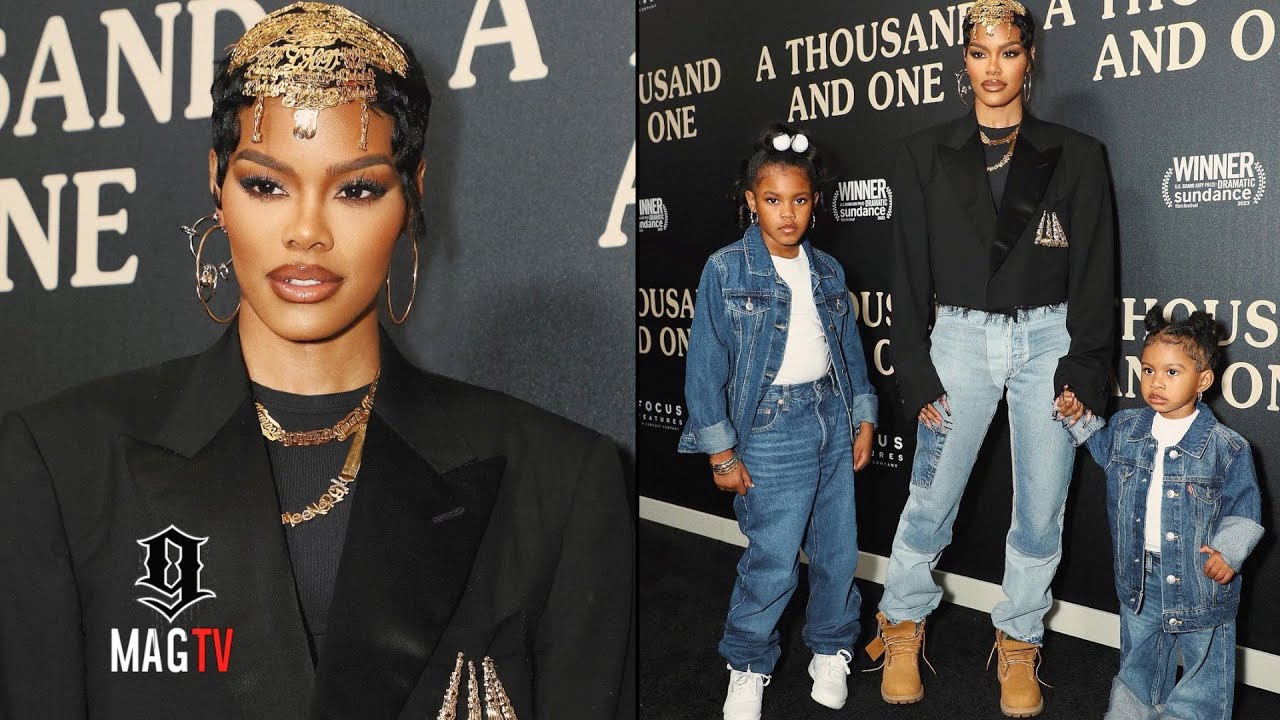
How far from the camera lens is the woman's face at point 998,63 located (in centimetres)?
238

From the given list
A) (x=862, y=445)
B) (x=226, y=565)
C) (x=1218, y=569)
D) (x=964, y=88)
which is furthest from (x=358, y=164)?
(x=964, y=88)

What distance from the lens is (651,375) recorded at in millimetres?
4102

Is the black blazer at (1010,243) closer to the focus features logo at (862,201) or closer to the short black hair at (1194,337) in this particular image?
the short black hair at (1194,337)

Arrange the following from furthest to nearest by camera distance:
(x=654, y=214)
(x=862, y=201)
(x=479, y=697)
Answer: (x=654, y=214)
(x=862, y=201)
(x=479, y=697)

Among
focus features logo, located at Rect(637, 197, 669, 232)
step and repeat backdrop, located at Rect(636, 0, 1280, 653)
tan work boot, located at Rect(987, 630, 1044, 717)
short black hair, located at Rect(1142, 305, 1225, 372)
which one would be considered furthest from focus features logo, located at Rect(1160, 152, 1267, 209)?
focus features logo, located at Rect(637, 197, 669, 232)

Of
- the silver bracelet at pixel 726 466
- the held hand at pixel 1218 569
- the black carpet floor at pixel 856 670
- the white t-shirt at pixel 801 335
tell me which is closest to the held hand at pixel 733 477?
the silver bracelet at pixel 726 466

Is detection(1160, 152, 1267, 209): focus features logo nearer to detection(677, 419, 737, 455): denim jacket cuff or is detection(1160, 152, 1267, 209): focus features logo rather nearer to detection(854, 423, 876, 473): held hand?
detection(854, 423, 876, 473): held hand

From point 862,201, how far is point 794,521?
1312 mm

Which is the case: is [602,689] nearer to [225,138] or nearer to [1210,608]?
[225,138]

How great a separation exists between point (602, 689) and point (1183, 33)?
2211 millimetres

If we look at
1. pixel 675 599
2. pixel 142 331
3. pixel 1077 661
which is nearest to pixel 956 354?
pixel 1077 661

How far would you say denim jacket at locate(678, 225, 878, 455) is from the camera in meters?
2.33

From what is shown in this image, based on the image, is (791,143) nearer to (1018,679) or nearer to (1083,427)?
(1083,427)

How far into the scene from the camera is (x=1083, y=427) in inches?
94.4
